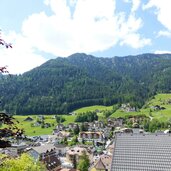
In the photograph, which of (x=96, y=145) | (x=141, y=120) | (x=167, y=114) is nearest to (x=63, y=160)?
(x=96, y=145)

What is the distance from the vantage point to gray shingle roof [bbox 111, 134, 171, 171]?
30922 millimetres

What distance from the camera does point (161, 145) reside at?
107 feet

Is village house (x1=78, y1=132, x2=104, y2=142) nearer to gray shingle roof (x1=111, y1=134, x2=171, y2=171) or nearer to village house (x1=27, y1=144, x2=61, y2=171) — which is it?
village house (x1=27, y1=144, x2=61, y2=171)

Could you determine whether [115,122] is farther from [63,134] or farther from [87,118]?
[63,134]

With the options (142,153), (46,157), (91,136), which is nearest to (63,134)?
(91,136)

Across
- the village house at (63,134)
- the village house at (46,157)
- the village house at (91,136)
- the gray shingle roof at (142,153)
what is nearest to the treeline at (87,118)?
the village house at (63,134)

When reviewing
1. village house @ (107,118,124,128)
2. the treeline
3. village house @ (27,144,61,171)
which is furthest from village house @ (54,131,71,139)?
village house @ (27,144,61,171)

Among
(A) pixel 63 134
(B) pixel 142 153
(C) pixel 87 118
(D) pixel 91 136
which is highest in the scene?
(C) pixel 87 118

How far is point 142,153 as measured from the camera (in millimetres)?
32219

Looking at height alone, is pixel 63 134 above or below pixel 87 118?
below

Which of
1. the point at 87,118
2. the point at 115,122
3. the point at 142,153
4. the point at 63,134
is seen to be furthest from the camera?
the point at 87,118

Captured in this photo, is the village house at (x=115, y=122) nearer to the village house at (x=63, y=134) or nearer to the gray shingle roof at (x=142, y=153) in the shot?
the village house at (x=63, y=134)

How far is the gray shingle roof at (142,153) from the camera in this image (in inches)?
1217

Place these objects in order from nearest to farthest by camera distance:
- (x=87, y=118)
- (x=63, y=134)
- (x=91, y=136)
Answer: (x=91, y=136) → (x=63, y=134) → (x=87, y=118)
